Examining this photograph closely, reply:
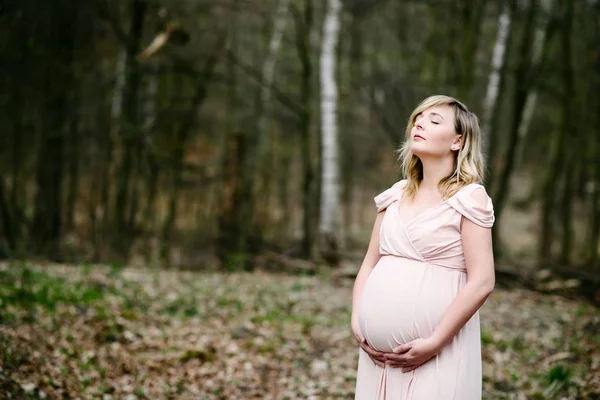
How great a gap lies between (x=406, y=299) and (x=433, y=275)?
15cm

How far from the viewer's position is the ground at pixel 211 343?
5.41 meters

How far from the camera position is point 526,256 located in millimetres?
19141

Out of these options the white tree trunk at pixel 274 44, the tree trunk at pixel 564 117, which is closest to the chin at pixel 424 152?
the tree trunk at pixel 564 117

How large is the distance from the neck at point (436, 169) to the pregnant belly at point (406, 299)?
0.37m

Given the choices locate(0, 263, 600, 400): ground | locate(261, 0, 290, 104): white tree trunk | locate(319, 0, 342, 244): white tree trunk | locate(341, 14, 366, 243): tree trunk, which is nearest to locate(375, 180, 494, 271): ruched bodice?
locate(0, 263, 600, 400): ground

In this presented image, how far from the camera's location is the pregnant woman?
2557 millimetres

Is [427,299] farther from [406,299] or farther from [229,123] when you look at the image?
[229,123]

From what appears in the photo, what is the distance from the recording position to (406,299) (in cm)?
265

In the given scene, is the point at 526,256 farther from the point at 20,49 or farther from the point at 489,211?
the point at 489,211

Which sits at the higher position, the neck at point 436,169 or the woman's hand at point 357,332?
the neck at point 436,169

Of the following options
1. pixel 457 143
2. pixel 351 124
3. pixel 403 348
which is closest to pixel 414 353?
pixel 403 348

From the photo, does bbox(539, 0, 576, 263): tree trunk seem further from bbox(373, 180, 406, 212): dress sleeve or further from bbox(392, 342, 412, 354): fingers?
Result: bbox(392, 342, 412, 354): fingers

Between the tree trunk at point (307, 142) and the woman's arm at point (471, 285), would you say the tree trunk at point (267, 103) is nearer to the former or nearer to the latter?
the tree trunk at point (307, 142)

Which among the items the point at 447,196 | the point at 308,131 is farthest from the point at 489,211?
the point at 308,131
